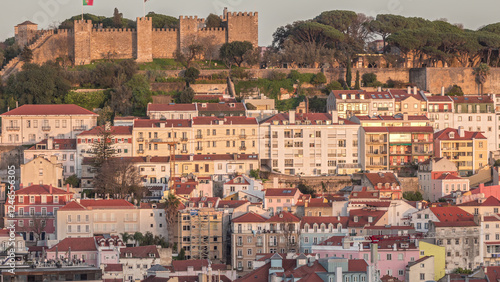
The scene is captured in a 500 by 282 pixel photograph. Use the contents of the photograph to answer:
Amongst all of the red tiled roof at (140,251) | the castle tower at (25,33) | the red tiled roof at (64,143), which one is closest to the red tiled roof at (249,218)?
the red tiled roof at (140,251)

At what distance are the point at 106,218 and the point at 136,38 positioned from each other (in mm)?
27367

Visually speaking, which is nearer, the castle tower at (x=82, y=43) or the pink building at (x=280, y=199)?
the pink building at (x=280, y=199)

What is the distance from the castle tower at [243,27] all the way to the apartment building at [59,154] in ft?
64.6

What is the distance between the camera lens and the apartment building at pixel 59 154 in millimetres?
64250

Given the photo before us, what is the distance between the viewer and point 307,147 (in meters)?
65.9

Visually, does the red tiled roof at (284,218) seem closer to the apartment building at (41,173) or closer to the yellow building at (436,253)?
the yellow building at (436,253)

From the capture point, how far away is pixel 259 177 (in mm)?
63812

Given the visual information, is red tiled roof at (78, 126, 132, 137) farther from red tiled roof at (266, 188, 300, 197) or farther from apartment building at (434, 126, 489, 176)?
apartment building at (434, 126, 489, 176)

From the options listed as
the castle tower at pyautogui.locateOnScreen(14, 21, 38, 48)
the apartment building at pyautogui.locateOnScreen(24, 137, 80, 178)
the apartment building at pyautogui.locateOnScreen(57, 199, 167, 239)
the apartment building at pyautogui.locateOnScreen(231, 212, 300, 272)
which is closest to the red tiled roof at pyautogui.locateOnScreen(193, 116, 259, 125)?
the apartment building at pyautogui.locateOnScreen(24, 137, 80, 178)

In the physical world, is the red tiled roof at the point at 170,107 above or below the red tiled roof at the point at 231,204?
above

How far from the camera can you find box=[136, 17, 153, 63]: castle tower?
80438 mm

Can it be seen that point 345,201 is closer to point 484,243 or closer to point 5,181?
point 484,243

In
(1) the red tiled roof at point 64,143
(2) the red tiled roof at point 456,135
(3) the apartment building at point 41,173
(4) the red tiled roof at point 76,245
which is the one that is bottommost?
(4) the red tiled roof at point 76,245

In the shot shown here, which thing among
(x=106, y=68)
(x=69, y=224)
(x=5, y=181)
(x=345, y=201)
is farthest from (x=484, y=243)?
(x=106, y=68)
